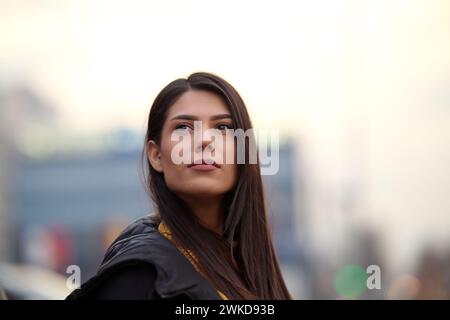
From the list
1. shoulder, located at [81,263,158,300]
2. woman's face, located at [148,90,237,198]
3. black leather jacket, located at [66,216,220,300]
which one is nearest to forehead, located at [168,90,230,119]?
woman's face, located at [148,90,237,198]

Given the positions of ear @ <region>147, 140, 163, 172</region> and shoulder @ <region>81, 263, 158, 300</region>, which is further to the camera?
ear @ <region>147, 140, 163, 172</region>

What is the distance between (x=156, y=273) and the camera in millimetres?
2156

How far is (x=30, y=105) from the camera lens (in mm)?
57281

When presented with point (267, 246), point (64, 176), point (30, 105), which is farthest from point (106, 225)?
point (267, 246)

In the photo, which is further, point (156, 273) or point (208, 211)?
point (208, 211)

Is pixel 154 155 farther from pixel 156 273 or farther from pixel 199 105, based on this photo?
pixel 156 273

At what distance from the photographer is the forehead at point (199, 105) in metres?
2.39

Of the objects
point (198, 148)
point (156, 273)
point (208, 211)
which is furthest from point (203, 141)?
point (156, 273)

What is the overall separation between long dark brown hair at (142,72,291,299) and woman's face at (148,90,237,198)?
0.03 meters

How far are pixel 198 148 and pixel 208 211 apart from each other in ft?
0.82

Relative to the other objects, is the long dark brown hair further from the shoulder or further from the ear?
the shoulder

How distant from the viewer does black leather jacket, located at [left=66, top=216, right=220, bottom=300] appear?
213cm
